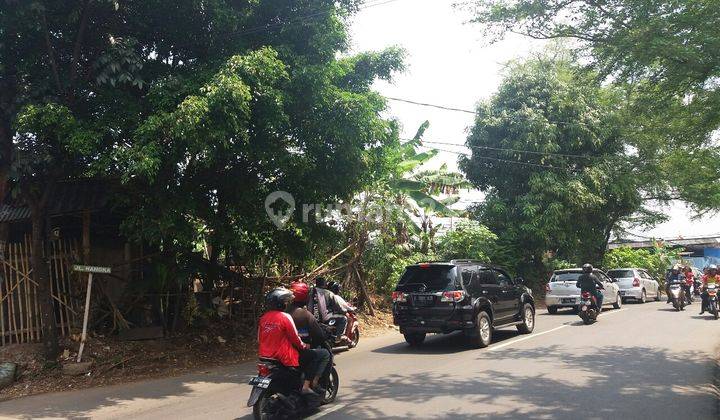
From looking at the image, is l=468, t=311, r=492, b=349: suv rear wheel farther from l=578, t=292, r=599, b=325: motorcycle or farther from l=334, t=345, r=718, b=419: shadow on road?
l=578, t=292, r=599, b=325: motorcycle

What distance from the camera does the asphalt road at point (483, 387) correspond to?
632 centimetres

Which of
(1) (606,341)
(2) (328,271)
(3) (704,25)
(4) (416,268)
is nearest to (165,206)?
(4) (416,268)

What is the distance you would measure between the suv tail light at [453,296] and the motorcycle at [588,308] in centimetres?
567

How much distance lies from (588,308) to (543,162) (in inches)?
415

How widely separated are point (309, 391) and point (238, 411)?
1153mm

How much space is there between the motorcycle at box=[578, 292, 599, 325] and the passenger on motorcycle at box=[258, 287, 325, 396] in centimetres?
1061

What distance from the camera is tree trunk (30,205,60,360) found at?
30.3 ft

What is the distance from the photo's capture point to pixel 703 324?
14250 millimetres

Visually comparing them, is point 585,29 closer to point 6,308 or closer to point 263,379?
point 263,379

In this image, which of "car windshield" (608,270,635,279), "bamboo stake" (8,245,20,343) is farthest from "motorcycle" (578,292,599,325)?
"bamboo stake" (8,245,20,343)

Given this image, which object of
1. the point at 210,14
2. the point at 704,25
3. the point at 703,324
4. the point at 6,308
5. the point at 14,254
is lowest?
the point at 703,324

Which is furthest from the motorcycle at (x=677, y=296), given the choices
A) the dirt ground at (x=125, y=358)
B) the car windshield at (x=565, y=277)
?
the dirt ground at (x=125, y=358)

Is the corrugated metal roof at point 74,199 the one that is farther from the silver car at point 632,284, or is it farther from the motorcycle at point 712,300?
the silver car at point 632,284

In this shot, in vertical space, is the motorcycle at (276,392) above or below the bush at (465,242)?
below
